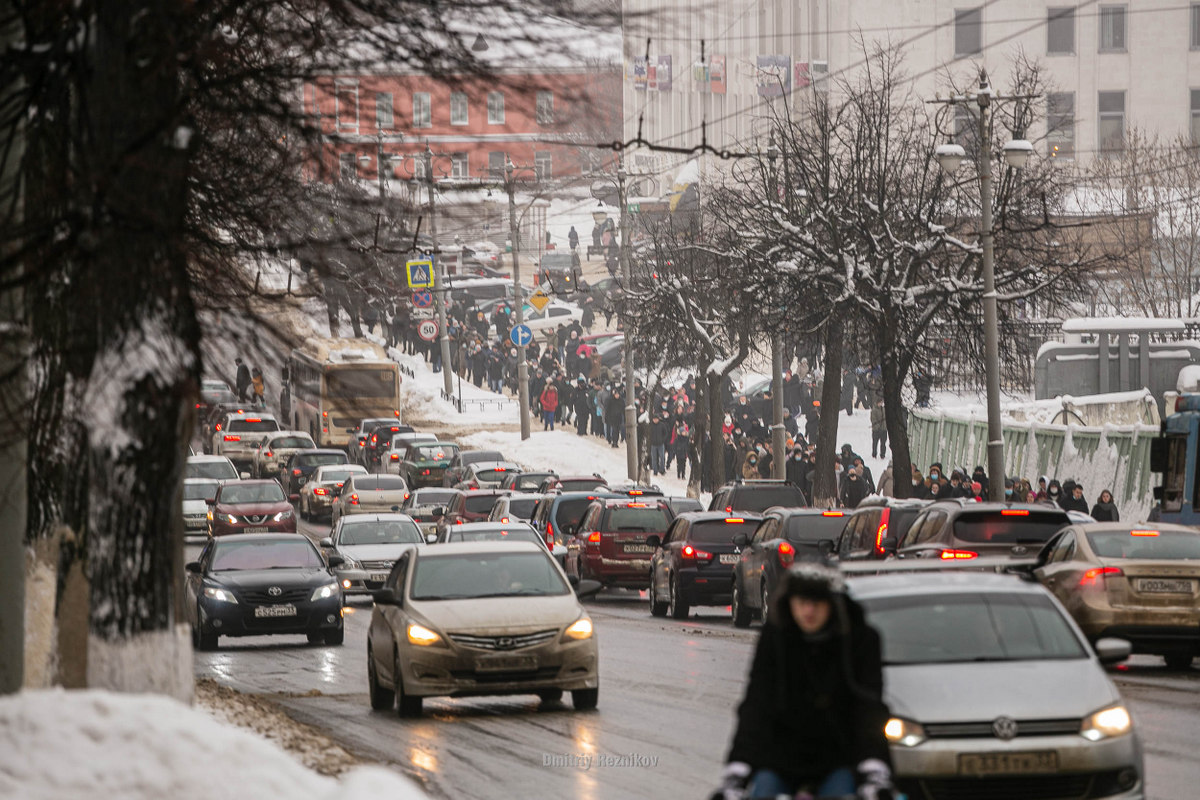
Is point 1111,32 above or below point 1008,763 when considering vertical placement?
above

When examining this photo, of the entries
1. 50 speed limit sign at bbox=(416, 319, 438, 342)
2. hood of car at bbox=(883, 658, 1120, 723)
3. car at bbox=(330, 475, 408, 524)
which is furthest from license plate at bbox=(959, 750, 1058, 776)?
50 speed limit sign at bbox=(416, 319, 438, 342)

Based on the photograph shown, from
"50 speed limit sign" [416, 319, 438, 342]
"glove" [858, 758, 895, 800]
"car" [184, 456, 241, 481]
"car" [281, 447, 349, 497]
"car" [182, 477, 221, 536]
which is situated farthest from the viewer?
"50 speed limit sign" [416, 319, 438, 342]

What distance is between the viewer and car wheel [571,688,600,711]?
16.3m

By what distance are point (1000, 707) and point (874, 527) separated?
15.5 meters

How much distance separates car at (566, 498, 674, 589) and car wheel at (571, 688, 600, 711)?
15979 mm

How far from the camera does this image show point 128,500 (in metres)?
8.56

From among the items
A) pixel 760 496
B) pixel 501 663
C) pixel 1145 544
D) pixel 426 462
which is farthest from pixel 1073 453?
pixel 501 663

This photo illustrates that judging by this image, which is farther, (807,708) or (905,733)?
(905,733)

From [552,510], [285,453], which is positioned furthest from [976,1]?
[552,510]

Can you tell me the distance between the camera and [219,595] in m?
24.8

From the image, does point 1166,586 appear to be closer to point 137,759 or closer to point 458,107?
point 458,107

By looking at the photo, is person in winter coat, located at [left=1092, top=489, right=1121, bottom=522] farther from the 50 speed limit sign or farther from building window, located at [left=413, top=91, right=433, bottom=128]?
the 50 speed limit sign

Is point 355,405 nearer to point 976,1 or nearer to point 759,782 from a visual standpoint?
point 759,782

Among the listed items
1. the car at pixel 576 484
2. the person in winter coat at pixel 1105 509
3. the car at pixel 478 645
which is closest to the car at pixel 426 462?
the car at pixel 576 484
